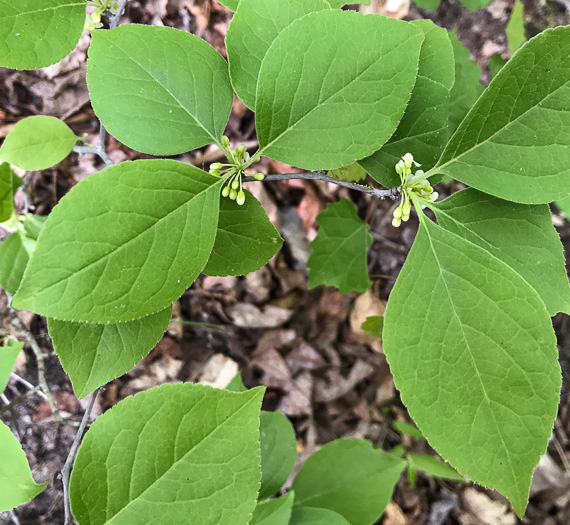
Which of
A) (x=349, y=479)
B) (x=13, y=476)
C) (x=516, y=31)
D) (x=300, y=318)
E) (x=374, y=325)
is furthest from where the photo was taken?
(x=300, y=318)

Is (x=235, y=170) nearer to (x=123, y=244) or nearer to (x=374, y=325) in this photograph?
(x=123, y=244)

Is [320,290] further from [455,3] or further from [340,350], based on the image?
[455,3]

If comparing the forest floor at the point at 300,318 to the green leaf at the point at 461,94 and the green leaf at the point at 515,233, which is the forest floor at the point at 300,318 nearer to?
the green leaf at the point at 461,94

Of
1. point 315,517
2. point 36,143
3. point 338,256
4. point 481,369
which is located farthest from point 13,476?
point 338,256

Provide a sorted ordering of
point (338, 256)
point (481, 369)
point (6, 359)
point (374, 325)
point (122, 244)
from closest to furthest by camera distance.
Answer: point (122, 244), point (481, 369), point (6, 359), point (374, 325), point (338, 256)

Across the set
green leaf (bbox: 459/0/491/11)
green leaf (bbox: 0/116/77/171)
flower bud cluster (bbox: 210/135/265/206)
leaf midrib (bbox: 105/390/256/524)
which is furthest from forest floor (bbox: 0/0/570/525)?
leaf midrib (bbox: 105/390/256/524)

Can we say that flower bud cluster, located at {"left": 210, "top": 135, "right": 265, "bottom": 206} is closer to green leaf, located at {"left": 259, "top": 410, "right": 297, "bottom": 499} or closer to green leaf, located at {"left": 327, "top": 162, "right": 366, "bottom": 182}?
green leaf, located at {"left": 327, "top": 162, "right": 366, "bottom": 182}

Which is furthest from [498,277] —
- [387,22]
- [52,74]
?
[52,74]
